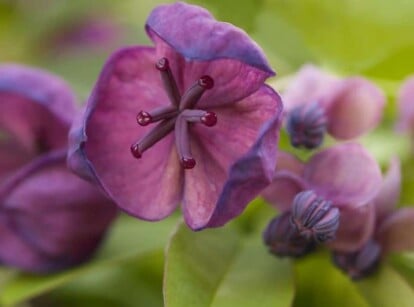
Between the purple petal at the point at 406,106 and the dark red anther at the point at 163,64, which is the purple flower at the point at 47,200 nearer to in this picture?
the dark red anther at the point at 163,64

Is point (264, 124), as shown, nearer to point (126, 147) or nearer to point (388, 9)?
point (126, 147)

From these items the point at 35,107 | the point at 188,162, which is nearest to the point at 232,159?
the point at 188,162

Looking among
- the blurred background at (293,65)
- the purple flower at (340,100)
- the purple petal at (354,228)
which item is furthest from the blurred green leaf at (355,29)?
the purple petal at (354,228)

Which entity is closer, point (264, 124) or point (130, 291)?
point (264, 124)

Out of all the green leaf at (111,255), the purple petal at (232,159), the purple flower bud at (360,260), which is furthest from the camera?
the green leaf at (111,255)

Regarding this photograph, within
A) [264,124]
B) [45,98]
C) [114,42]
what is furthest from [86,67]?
[264,124]

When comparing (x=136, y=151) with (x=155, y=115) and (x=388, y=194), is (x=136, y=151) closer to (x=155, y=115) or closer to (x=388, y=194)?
(x=155, y=115)

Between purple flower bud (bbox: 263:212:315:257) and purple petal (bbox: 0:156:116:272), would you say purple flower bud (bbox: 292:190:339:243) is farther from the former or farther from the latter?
purple petal (bbox: 0:156:116:272)
